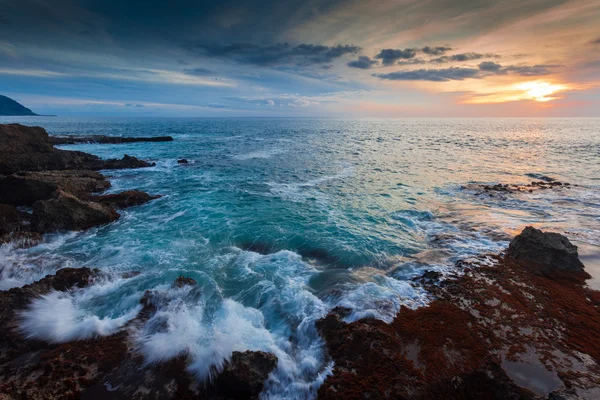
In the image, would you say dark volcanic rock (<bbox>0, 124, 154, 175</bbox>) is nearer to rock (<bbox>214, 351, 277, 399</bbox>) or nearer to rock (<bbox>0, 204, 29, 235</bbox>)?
rock (<bbox>0, 204, 29, 235</bbox>)

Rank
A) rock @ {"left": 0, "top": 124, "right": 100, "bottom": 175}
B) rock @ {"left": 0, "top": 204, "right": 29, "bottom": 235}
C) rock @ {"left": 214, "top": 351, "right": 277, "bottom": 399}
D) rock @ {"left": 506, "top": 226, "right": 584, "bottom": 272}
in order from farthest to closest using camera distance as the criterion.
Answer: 1. rock @ {"left": 0, "top": 124, "right": 100, "bottom": 175}
2. rock @ {"left": 0, "top": 204, "right": 29, "bottom": 235}
3. rock @ {"left": 506, "top": 226, "right": 584, "bottom": 272}
4. rock @ {"left": 214, "top": 351, "right": 277, "bottom": 399}

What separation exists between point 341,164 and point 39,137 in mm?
38687

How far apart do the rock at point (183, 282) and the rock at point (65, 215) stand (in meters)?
10.4

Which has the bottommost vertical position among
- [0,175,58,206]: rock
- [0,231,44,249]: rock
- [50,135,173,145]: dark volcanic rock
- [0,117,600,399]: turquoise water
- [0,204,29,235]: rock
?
[0,117,600,399]: turquoise water

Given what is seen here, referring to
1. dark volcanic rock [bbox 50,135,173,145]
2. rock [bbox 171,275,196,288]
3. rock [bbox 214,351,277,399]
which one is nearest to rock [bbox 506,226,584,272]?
rock [bbox 214,351,277,399]

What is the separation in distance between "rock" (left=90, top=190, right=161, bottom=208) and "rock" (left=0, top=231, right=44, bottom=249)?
6124 millimetres

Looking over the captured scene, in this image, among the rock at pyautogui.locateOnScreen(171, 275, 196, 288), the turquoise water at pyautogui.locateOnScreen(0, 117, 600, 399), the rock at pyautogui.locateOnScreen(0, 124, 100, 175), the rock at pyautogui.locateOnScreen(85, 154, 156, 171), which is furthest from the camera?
the rock at pyautogui.locateOnScreen(85, 154, 156, 171)

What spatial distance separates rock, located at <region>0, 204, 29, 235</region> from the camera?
15680 mm

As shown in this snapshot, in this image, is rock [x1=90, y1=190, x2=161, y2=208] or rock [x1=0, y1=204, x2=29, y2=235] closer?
rock [x1=0, y1=204, x2=29, y2=235]

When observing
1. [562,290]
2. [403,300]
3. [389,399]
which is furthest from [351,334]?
[562,290]

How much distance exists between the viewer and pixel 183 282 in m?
11.6

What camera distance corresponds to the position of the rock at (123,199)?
70.5ft

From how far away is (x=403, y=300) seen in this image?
10.6 m

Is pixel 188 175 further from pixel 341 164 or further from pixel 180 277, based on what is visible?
pixel 180 277
